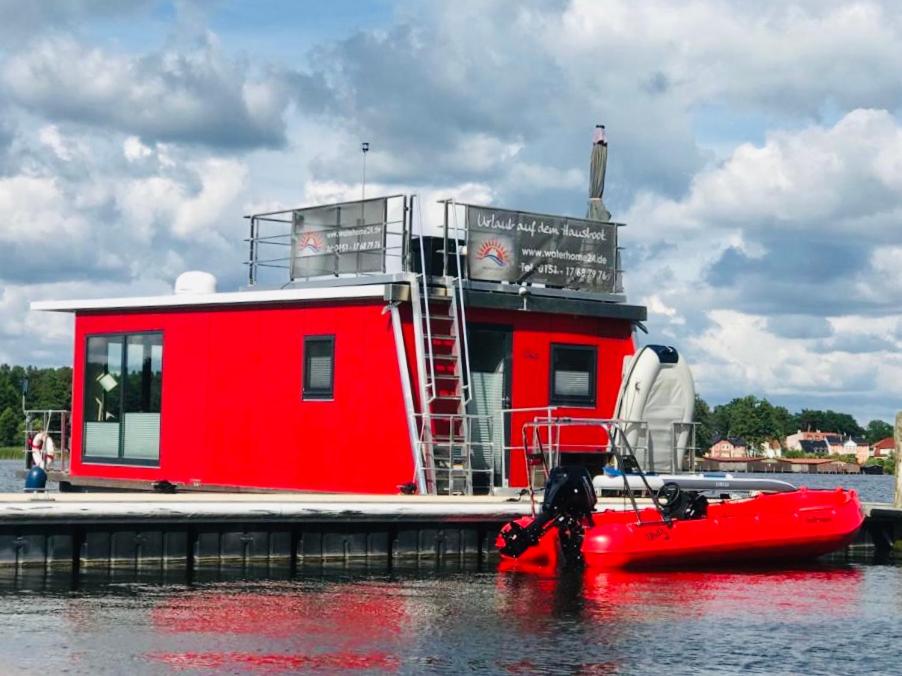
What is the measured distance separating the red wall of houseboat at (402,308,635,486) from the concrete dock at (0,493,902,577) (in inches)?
110

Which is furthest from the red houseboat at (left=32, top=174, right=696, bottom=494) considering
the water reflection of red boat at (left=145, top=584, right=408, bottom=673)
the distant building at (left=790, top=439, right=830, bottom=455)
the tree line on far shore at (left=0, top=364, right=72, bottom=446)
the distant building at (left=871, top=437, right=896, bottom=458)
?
the distant building at (left=790, top=439, right=830, bottom=455)

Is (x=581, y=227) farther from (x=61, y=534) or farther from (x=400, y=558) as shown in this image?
(x=61, y=534)

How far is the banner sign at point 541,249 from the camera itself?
2750 centimetres

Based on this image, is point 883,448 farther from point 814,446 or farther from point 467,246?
point 467,246

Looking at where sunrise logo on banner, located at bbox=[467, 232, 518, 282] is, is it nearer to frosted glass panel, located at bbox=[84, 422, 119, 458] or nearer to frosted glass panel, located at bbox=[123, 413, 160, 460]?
frosted glass panel, located at bbox=[123, 413, 160, 460]

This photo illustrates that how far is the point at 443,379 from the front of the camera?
26.7m

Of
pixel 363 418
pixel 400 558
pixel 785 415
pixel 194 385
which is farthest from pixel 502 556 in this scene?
pixel 785 415

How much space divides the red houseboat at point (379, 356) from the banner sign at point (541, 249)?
0.09ft

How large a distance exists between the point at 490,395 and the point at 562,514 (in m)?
5.05

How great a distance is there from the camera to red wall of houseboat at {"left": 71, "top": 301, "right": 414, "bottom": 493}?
26.8 meters

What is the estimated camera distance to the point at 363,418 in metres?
27.0

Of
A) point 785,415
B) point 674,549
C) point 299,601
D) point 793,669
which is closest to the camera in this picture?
point 793,669

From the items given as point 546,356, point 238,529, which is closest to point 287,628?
point 238,529

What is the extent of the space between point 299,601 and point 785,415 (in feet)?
536
